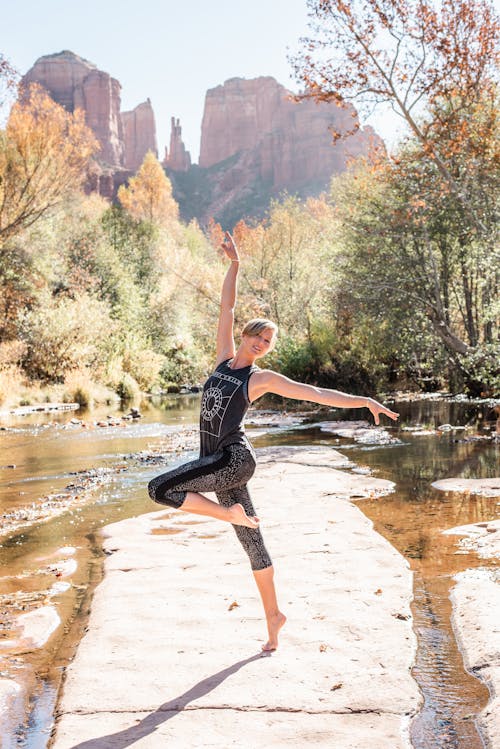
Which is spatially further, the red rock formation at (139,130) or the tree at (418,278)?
the red rock formation at (139,130)

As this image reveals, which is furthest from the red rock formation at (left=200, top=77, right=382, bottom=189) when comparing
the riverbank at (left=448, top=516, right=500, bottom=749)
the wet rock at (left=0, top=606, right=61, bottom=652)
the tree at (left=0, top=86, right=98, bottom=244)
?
the wet rock at (left=0, top=606, right=61, bottom=652)

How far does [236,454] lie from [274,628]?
41.1 inches

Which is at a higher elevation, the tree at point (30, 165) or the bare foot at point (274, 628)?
the tree at point (30, 165)

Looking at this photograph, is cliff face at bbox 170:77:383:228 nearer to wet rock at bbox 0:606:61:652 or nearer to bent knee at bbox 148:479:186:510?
wet rock at bbox 0:606:61:652

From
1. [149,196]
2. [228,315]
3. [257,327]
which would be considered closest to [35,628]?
[228,315]

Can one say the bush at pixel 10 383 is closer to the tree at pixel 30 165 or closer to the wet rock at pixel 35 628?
the tree at pixel 30 165

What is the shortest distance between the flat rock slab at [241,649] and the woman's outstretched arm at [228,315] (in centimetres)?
173

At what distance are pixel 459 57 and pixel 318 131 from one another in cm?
12703

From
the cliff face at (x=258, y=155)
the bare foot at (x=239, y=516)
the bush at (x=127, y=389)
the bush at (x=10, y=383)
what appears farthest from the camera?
the cliff face at (x=258, y=155)

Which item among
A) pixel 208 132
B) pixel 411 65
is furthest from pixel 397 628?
pixel 208 132

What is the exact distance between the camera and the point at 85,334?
30438 mm

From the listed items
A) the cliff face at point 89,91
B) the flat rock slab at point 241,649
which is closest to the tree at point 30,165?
the flat rock slab at point 241,649

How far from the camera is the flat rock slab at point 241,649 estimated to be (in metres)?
3.55

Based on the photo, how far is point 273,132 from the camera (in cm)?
14050
